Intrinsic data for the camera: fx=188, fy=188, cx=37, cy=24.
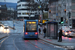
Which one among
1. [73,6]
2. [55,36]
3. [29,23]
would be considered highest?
[73,6]

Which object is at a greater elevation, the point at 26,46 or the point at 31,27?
the point at 31,27

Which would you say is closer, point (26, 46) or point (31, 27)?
point (26, 46)

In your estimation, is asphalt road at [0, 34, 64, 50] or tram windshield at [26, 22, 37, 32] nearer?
asphalt road at [0, 34, 64, 50]

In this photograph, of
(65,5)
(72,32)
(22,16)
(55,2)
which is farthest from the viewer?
(22,16)

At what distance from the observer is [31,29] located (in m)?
31.7

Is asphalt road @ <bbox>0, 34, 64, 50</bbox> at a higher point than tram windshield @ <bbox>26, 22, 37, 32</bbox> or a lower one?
lower

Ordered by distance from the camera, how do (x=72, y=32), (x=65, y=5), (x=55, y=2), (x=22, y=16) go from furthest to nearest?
(x=22, y=16), (x=65, y=5), (x=55, y=2), (x=72, y=32)

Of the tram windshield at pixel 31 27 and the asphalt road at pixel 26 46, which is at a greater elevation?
the tram windshield at pixel 31 27

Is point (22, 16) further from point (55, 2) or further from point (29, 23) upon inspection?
point (29, 23)

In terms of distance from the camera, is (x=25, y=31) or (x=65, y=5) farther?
(x=65, y=5)

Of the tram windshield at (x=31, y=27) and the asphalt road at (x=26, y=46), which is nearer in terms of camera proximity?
the asphalt road at (x=26, y=46)

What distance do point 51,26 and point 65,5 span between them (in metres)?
35.7

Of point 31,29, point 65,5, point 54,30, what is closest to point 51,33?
point 54,30

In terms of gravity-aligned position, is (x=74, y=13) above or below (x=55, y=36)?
above
